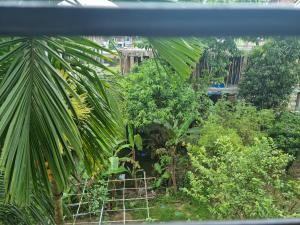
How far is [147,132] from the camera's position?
19.8ft

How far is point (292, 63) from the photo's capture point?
618cm

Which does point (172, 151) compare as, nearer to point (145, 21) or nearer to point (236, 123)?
point (236, 123)

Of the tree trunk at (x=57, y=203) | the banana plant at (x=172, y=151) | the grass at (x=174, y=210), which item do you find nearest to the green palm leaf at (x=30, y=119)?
the tree trunk at (x=57, y=203)

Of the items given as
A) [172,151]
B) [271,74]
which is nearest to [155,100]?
[172,151]

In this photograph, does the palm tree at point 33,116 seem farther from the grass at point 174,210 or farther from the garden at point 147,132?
the grass at point 174,210

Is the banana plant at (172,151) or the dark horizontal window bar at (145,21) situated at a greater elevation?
the dark horizontal window bar at (145,21)

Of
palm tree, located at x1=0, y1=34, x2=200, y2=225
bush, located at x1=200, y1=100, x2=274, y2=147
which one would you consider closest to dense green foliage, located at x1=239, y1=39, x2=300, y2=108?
bush, located at x1=200, y1=100, x2=274, y2=147

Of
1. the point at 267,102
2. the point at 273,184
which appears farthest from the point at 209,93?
the point at 273,184

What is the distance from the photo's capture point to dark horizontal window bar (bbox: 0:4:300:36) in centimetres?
29

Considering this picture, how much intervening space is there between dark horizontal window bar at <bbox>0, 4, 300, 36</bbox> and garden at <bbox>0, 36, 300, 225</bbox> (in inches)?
38.5

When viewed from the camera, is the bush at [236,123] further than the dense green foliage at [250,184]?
Yes

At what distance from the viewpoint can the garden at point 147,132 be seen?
4.15 ft

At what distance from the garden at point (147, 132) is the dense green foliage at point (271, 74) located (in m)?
0.02

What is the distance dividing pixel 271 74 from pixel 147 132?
236cm
